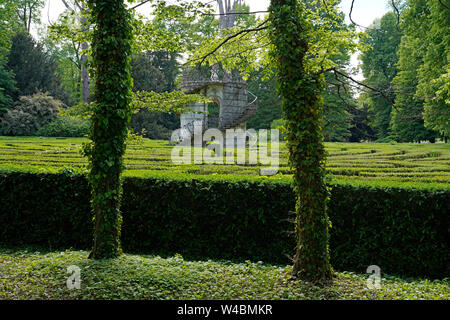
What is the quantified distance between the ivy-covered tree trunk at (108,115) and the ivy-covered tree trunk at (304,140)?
2.20 m

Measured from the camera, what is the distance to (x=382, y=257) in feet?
18.9

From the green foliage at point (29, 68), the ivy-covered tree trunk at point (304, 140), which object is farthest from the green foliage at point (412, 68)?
the green foliage at point (29, 68)

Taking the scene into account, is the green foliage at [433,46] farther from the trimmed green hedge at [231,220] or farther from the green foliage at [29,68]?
the green foliage at [29,68]

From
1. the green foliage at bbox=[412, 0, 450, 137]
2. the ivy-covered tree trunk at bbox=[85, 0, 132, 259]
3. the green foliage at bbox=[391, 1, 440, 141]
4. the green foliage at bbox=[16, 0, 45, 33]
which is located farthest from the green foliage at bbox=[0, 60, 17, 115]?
the green foliage at bbox=[412, 0, 450, 137]

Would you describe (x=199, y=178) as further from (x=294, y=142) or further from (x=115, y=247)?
(x=294, y=142)

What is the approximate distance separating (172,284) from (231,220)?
2133 mm

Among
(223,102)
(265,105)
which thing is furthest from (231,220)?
(265,105)

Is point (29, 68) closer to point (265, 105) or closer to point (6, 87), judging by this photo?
point (6, 87)

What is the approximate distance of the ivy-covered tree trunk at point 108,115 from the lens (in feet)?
16.6

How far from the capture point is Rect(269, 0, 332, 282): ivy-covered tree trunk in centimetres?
449

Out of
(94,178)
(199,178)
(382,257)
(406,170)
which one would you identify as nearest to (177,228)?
(199,178)

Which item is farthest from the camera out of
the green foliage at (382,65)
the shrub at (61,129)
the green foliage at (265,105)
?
the green foliage at (265,105)

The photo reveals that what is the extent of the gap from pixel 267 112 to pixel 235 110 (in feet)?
39.6
